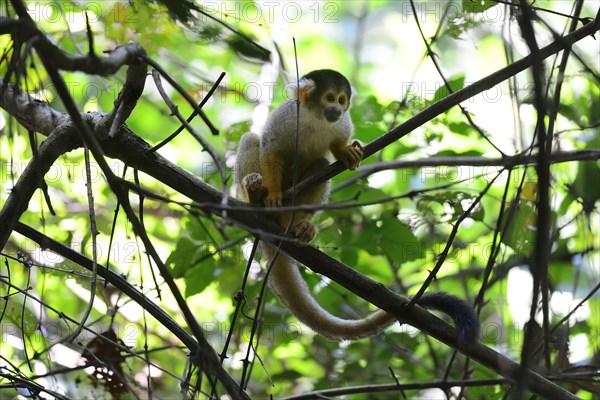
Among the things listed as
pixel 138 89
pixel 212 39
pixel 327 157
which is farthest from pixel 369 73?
pixel 138 89

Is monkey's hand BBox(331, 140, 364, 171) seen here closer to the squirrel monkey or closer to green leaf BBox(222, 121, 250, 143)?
the squirrel monkey

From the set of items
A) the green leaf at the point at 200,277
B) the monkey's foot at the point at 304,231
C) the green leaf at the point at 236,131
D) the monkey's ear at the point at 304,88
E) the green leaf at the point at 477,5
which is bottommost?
the green leaf at the point at 200,277

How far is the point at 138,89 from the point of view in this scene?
8.28 feet

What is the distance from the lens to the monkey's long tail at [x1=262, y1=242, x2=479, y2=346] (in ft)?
9.48

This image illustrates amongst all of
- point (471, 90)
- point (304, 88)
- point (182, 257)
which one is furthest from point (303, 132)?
point (471, 90)

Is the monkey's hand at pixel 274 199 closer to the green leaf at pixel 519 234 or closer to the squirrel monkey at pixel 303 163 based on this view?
the squirrel monkey at pixel 303 163

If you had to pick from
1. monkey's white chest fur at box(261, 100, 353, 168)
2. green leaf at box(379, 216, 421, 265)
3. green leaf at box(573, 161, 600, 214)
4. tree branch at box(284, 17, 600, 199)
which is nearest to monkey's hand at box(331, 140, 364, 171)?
monkey's white chest fur at box(261, 100, 353, 168)

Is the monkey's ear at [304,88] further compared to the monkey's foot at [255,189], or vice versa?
the monkey's ear at [304,88]

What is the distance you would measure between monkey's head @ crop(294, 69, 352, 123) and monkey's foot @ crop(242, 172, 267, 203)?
0.76 metres

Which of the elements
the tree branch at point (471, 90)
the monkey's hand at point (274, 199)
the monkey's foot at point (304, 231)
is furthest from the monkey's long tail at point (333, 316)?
the tree branch at point (471, 90)

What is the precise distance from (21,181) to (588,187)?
3362 millimetres

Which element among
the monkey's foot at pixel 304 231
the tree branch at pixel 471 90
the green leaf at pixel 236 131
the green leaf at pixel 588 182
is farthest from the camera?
the green leaf at pixel 236 131

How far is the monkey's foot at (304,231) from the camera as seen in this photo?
385 centimetres

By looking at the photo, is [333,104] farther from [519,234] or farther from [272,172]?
[519,234]
